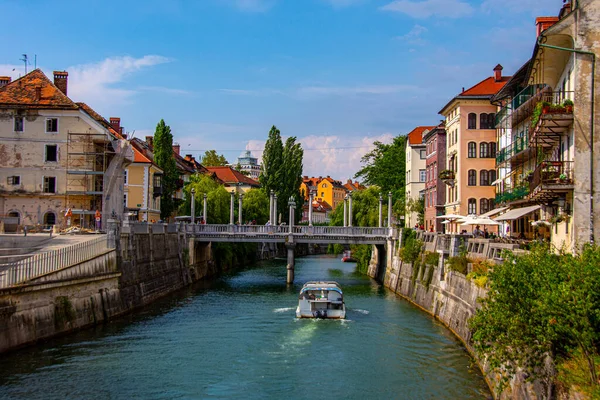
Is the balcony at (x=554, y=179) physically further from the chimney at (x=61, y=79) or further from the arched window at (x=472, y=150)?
the chimney at (x=61, y=79)

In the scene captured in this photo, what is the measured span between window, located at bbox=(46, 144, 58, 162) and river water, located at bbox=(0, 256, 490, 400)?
17.5 meters

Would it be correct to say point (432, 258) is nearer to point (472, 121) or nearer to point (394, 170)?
point (472, 121)

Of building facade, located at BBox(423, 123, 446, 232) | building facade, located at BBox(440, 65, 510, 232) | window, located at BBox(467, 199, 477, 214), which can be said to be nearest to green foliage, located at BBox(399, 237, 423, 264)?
window, located at BBox(467, 199, 477, 214)

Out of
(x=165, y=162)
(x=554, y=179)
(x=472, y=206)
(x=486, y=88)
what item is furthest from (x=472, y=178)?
(x=165, y=162)

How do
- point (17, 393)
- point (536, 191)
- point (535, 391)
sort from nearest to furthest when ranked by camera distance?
1. point (535, 391)
2. point (17, 393)
3. point (536, 191)

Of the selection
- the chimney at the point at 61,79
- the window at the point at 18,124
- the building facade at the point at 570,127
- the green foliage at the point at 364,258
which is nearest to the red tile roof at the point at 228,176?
the green foliage at the point at 364,258

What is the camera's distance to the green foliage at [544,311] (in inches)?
617

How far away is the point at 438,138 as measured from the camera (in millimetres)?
72938

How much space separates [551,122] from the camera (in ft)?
96.2

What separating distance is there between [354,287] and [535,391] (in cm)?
4351

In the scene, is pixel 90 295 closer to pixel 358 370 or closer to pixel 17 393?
pixel 17 393

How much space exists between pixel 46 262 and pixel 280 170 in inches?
2633

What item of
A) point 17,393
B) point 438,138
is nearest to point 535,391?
point 17,393

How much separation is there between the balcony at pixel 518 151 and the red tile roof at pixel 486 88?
14921mm
